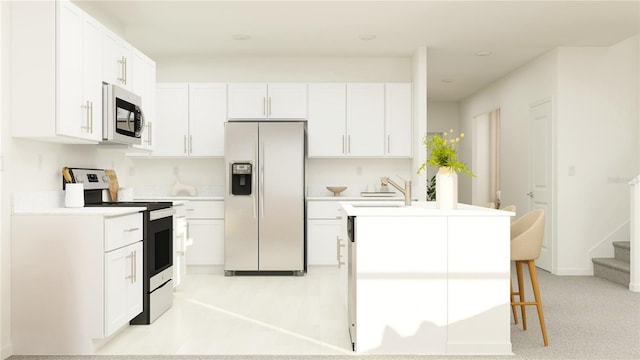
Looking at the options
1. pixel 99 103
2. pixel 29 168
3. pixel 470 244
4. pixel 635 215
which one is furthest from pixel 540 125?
pixel 29 168

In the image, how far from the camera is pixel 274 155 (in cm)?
602

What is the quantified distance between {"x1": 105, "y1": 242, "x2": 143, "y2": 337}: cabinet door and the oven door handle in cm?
26

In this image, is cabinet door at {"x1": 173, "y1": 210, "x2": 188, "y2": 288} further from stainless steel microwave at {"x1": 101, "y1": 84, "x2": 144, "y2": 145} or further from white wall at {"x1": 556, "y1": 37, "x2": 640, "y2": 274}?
white wall at {"x1": 556, "y1": 37, "x2": 640, "y2": 274}

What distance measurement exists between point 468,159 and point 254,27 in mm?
5970

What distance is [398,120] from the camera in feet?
21.4

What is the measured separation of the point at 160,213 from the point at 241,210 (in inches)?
74.4

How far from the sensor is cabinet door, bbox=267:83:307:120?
6496 millimetres

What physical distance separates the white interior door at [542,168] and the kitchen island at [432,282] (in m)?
3.57

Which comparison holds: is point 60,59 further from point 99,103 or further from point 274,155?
point 274,155

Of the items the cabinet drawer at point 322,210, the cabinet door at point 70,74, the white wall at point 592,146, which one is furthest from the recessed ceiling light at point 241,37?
the white wall at point 592,146

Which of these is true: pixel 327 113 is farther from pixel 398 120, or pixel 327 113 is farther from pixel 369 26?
Answer: pixel 369 26

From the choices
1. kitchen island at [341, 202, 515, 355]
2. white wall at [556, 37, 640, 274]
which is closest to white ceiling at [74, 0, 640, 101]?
white wall at [556, 37, 640, 274]

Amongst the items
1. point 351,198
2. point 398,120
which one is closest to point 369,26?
point 398,120

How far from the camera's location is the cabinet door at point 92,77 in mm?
3535
